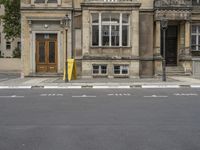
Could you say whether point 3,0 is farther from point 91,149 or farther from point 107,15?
point 91,149

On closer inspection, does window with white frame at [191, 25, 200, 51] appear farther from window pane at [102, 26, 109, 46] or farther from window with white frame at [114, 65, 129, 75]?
window pane at [102, 26, 109, 46]

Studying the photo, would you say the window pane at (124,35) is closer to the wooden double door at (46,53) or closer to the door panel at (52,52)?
the wooden double door at (46,53)

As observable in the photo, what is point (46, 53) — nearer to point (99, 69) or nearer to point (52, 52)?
point (52, 52)

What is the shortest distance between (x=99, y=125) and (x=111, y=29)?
769 inches

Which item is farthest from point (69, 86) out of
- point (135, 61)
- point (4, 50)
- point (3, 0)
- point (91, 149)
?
point (4, 50)

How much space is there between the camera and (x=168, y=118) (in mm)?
9820

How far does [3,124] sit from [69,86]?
1212cm

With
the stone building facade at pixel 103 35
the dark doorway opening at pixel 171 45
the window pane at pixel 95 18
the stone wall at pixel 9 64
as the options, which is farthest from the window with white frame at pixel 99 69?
the stone wall at pixel 9 64

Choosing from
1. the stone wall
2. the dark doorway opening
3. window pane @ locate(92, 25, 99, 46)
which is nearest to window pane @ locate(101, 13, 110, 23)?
window pane @ locate(92, 25, 99, 46)

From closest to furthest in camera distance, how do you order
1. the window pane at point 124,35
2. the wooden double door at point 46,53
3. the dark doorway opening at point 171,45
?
the window pane at point 124,35, the wooden double door at point 46,53, the dark doorway opening at point 171,45

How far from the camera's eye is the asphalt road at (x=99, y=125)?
696cm

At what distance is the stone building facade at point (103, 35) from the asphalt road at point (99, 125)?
14322mm

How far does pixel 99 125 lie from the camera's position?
29.0ft

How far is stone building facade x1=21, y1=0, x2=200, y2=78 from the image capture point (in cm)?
2755
